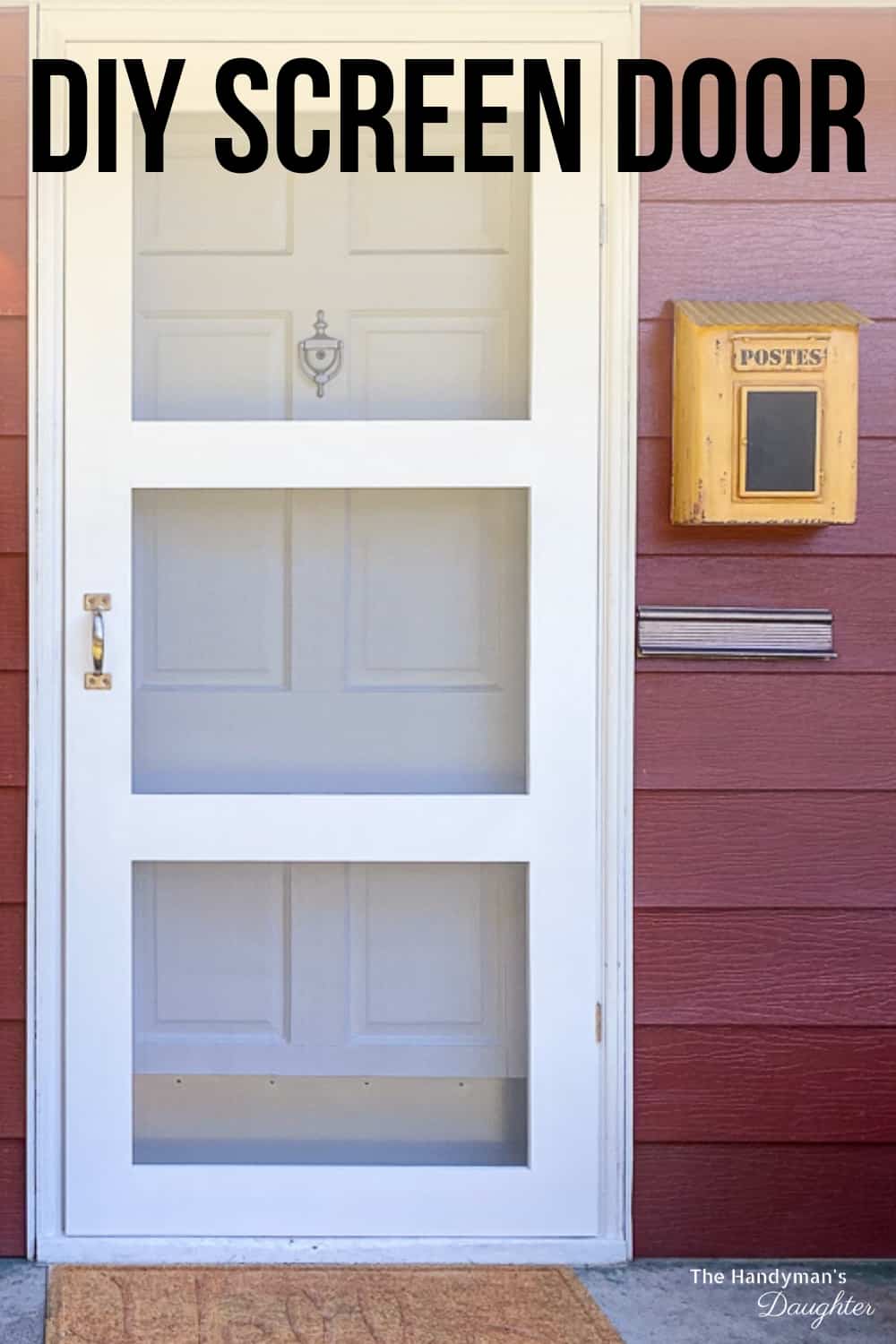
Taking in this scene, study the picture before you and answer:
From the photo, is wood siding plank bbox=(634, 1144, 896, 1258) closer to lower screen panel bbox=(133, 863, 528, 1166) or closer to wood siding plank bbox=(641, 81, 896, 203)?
lower screen panel bbox=(133, 863, 528, 1166)

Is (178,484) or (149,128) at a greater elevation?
(149,128)

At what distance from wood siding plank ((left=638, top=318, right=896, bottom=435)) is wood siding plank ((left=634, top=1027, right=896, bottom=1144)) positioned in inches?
34.1

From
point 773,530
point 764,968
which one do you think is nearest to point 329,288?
point 773,530

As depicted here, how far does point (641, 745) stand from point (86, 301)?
1.19 metres

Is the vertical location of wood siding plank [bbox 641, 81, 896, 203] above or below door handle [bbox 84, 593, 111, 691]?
above

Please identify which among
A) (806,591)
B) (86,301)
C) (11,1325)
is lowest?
(11,1325)

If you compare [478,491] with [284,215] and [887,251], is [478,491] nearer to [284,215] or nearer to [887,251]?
[284,215]

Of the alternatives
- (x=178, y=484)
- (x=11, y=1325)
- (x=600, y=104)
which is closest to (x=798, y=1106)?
(x=11, y=1325)

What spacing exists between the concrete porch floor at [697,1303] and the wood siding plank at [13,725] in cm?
83

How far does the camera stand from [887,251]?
245 cm

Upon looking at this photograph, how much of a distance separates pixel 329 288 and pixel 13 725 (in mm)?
908

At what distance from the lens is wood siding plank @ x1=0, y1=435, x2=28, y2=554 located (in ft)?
7.98

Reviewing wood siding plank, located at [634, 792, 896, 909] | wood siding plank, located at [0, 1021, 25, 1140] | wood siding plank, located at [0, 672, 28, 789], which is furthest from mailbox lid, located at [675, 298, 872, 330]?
wood siding plank, located at [0, 1021, 25, 1140]

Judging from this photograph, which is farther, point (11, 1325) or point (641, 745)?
point (641, 745)
